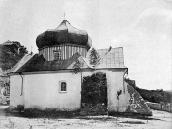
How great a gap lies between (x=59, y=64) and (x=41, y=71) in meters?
0.99

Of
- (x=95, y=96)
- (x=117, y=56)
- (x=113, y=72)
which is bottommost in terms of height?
(x=95, y=96)

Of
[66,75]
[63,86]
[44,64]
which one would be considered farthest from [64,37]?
[63,86]

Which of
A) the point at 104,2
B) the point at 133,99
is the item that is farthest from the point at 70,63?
the point at 104,2

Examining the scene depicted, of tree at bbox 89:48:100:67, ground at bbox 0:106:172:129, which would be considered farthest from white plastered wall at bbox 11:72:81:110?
ground at bbox 0:106:172:129

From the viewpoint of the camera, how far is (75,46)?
13.4 meters

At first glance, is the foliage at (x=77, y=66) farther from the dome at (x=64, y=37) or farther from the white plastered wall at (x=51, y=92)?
the dome at (x=64, y=37)

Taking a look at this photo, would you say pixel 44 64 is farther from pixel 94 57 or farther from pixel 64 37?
pixel 94 57

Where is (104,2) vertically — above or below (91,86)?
above

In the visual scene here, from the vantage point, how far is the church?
11922 millimetres

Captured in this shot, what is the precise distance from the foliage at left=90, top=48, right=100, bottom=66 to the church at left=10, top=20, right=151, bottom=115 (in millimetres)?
138

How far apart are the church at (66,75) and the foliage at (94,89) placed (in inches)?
16.4

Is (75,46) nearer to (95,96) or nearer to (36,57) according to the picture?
(36,57)

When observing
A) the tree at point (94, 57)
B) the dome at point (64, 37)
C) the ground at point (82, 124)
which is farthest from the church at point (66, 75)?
the ground at point (82, 124)

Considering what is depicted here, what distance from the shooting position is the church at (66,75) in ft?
39.1
